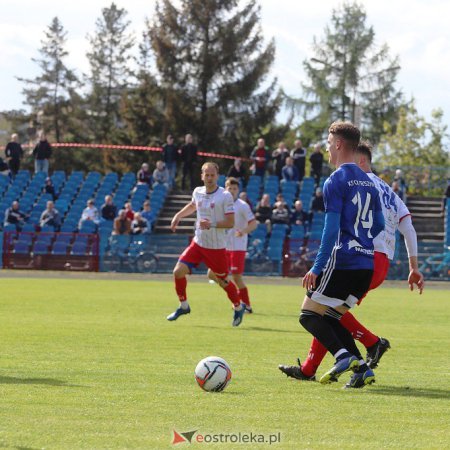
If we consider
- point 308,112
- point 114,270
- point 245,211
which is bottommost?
point 114,270

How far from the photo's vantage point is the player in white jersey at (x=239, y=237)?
17950 mm

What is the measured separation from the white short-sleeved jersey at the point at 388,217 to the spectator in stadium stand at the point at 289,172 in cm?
2611

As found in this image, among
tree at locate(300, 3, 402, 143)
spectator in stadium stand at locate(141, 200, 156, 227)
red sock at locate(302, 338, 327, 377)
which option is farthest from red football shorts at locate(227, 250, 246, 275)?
tree at locate(300, 3, 402, 143)

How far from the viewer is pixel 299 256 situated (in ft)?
108

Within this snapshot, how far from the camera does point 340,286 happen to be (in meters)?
8.59

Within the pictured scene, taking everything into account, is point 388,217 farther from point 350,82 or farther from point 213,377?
point 350,82

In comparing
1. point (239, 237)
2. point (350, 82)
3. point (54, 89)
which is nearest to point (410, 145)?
point (350, 82)

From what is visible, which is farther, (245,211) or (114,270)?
(114,270)

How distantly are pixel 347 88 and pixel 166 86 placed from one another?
17.3 m

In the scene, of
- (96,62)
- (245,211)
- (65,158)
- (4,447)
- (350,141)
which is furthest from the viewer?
(96,62)

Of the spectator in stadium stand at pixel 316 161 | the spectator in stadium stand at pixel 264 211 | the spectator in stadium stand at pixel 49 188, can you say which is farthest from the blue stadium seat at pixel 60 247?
the spectator in stadium stand at pixel 316 161

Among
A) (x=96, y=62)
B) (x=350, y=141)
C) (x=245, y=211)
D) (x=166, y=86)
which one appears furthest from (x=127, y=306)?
(x=96, y=62)

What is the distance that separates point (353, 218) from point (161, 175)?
99.3ft

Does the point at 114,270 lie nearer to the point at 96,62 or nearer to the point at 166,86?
the point at 166,86
